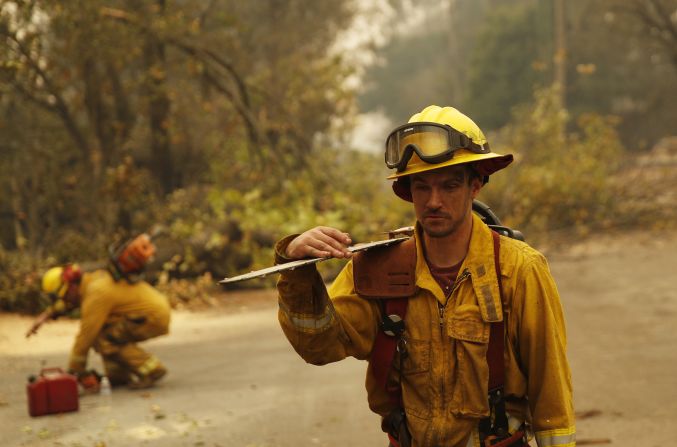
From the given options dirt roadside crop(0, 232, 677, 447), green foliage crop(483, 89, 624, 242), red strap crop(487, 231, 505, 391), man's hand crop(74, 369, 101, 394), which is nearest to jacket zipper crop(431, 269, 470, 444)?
red strap crop(487, 231, 505, 391)

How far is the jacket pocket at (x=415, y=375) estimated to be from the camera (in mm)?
2615

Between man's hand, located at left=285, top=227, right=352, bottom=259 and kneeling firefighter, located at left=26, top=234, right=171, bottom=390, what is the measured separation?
5.05 metres

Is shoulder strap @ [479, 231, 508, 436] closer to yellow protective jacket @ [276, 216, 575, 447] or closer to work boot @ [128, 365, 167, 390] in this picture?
yellow protective jacket @ [276, 216, 575, 447]

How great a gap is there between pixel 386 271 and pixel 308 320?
0.31 meters

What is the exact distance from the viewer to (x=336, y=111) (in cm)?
2434

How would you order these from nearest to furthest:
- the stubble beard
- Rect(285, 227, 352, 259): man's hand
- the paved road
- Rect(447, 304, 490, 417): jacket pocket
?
Rect(285, 227, 352, 259): man's hand
Rect(447, 304, 490, 417): jacket pocket
the stubble beard
the paved road

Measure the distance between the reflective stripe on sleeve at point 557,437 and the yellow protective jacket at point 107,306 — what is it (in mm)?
5204

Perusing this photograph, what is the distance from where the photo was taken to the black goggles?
2.56 meters

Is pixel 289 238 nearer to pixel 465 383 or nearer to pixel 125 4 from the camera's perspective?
pixel 465 383

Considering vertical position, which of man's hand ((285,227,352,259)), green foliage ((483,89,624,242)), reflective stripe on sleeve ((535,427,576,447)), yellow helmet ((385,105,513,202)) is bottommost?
reflective stripe on sleeve ((535,427,576,447))

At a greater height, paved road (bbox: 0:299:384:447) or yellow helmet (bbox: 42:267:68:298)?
yellow helmet (bbox: 42:267:68:298)

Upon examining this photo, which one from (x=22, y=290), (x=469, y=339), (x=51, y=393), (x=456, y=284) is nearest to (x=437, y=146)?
(x=456, y=284)

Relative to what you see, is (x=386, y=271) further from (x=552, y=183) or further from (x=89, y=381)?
(x=552, y=183)

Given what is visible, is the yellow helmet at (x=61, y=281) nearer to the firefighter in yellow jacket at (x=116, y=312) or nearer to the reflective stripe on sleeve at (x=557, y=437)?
the firefighter in yellow jacket at (x=116, y=312)
